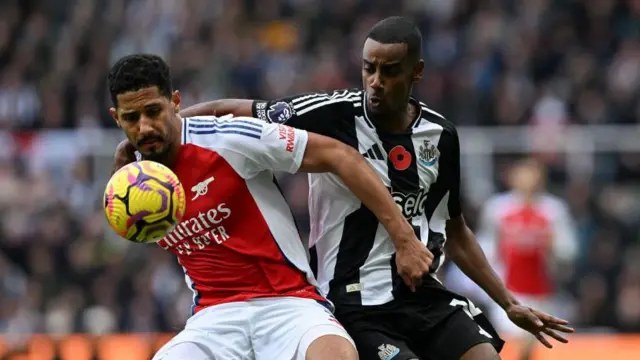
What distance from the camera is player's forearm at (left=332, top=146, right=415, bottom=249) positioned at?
18.8 ft

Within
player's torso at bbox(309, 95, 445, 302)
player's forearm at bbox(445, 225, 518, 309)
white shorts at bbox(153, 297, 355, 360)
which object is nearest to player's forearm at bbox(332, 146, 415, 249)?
player's torso at bbox(309, 95, 445, 302)

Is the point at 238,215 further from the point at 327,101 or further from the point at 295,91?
the point at 295,91

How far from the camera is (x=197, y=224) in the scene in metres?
5.86

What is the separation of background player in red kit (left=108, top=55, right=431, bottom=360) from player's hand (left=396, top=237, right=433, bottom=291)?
0.03 meters

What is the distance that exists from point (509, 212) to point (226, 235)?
6888mm

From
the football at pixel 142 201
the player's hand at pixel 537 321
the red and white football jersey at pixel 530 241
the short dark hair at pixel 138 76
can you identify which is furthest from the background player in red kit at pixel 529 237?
the football at pixel 142 201

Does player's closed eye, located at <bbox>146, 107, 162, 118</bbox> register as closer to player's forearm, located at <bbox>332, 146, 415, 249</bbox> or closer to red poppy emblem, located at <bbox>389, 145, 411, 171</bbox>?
player's forearm, located at <bbox>332, 146, 415, 249</bbox>

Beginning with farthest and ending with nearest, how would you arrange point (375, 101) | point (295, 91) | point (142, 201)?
point (295, 91) < point (375, 101) < point (142, 201)

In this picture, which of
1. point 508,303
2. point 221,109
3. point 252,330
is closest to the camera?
point 252,330

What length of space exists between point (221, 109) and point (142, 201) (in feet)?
3.48

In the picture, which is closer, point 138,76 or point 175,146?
point 138,76

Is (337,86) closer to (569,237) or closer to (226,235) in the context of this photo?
(569,237)

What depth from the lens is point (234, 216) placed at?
19.4 ft

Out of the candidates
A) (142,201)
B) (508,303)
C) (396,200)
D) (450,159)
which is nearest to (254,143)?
(142,201)
